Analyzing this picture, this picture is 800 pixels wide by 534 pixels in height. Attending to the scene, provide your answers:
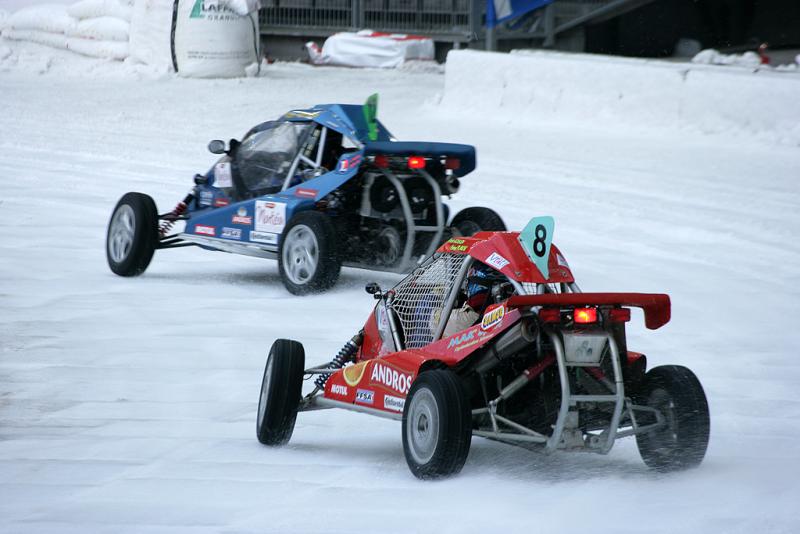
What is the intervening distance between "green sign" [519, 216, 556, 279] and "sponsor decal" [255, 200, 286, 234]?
4762 millimetres

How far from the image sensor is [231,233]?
430 inches

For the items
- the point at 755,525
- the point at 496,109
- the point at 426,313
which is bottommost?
the point at 755,525

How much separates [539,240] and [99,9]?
20493 millimetres

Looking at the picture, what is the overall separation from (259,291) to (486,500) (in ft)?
17.7

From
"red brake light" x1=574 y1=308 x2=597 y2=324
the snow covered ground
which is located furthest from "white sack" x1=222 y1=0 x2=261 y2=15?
"red brake light" x1=574 y1=308 x2=597 y2=324

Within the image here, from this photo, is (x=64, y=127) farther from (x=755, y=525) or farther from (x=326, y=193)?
(x=755, y=525)

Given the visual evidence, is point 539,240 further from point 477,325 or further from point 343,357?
point 343,357

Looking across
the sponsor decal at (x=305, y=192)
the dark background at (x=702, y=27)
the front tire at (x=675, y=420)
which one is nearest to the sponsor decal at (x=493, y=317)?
the front tire at (x=675, y=420)

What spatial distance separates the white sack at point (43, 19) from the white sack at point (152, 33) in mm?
1962

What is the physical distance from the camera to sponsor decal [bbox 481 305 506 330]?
18.6 ft

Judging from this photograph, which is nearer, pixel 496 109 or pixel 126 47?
pixel 496 109

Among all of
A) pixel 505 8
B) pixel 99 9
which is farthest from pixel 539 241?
pixel 99 9

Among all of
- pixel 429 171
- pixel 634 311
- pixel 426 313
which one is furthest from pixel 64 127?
pixel 426 313

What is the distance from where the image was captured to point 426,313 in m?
6.51
